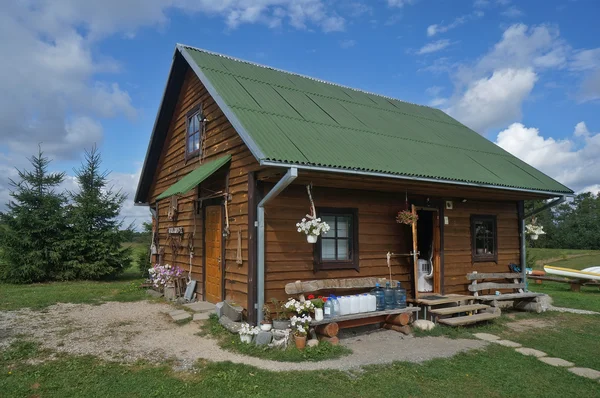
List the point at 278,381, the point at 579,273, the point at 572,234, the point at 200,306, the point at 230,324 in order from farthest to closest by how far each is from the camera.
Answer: the point at 572,234 → the point at 579,273 → the point at 200,306 → the point at 230,324 → the point at 278,381

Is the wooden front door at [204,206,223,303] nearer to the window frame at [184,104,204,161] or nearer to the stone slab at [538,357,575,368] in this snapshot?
the window frame at [184,104,204,161]

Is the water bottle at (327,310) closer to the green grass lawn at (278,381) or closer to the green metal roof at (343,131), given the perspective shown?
the green grass lawn at (278,381)

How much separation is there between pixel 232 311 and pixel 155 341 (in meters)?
1.31

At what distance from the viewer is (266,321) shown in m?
7.05

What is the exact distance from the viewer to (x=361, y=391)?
505 centimetres

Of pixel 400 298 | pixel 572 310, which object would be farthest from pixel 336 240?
pixel 572 310

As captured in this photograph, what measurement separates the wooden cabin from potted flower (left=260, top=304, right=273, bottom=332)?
0.18m

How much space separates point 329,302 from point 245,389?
94.7 inches

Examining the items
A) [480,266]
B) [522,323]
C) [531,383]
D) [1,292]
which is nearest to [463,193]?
[480,266]

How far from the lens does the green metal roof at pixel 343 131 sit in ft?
24.0

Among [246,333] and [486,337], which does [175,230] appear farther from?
[486,337]

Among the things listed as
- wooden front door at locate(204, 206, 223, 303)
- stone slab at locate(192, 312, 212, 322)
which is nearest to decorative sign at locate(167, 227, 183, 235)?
wooden front door at locate(204, 206, 223, 303)

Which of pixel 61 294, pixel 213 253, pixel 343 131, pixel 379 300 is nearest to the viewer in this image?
pixel 379 300

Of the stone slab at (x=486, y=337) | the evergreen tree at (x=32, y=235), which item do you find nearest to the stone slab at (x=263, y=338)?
the stone slab at (x=486, y=337)
